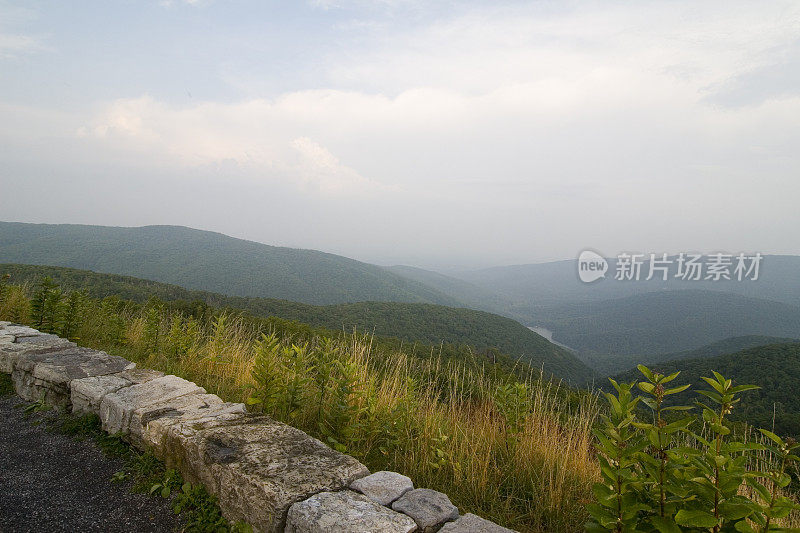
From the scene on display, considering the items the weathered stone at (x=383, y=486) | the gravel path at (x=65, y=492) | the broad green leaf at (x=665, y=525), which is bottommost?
the gravel path at (x=65, y=492)

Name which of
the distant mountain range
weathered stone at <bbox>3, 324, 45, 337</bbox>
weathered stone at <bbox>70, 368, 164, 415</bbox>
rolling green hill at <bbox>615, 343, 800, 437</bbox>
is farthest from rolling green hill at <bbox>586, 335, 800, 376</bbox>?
weathered stone at <bbox>3, 324, 45, 337</bbox>

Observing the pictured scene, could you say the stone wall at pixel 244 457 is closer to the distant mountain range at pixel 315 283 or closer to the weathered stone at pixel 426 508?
the weathered stone at pixel 426 508

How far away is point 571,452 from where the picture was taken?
11.5ft

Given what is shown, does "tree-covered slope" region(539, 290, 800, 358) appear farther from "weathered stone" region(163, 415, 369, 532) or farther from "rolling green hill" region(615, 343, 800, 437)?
"weathered stone" region(163, 415, 369, 532)

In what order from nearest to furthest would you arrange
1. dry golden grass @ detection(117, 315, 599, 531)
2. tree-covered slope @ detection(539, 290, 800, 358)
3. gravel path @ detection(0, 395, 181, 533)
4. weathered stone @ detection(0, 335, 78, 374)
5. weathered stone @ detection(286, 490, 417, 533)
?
weathered stone @ detection(286, 490, 417, 533)
gravel path @ detection(0, 395, 181, 533)
dry golden grass @ detection(117, 315, 599, 531)
weathered stone @ detection(0, 335, 78, 374)
tree-covered slope @ detection(539, 290, 800, 358)

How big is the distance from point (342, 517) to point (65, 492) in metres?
2.15

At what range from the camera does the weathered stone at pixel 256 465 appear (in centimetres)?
232

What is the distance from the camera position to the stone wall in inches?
86.7

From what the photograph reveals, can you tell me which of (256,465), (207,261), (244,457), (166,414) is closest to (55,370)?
(166,414)

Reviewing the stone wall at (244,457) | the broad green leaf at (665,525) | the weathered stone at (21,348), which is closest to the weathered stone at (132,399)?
the stone wall at (244,457)

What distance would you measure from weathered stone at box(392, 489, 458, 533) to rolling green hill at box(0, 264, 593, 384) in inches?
1407

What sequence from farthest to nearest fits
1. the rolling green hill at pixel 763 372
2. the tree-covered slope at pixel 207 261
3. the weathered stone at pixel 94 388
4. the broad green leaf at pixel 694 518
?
the tree-covered slope at pixel 207 261, the rolling green hill at pixel 763 372, the weathered stone at pixel 94 388, the broad green leaf at pixel 694 518

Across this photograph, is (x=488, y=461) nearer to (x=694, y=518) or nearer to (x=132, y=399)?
(x=694, y=518)

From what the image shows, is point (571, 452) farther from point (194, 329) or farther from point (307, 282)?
point (307, 282)
